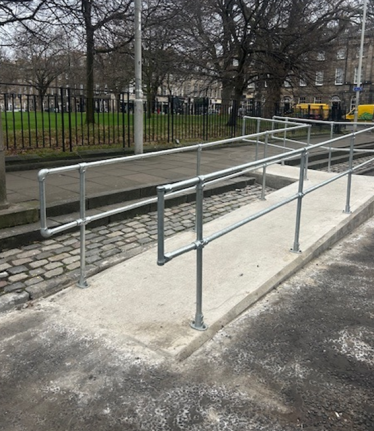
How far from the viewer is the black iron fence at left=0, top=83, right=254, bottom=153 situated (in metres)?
10.6

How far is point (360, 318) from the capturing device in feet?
11.6

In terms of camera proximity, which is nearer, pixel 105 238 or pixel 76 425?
pixel 76 425

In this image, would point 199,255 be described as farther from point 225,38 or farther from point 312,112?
point 312,112

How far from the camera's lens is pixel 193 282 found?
13.2ft

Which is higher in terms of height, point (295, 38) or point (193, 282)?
point (295, 38)

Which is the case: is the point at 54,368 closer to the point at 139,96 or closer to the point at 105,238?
the point at 105,238

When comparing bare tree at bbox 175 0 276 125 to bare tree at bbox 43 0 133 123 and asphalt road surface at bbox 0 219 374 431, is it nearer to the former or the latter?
bare tree at bbox 43 0 133 123

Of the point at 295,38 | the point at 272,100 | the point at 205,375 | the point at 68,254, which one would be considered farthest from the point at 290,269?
the point at 272,100

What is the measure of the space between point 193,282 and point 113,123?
851 cm

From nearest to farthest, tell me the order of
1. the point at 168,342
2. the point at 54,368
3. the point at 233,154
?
1. the point at 54,368
2. the point at 168,342
3. the point at 233,154

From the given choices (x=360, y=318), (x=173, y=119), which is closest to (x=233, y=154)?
(x=173, y=119)

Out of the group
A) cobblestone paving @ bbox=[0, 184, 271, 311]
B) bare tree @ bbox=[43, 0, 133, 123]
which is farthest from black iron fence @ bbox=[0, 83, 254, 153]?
cobblestone paving @ bbox=[0, 184, 271, 311]

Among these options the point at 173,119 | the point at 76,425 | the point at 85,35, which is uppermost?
the point at 85,35

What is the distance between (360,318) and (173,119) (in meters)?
10.7
